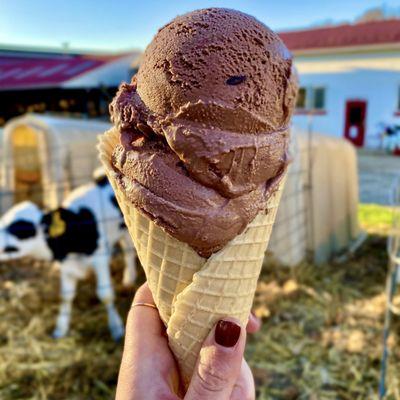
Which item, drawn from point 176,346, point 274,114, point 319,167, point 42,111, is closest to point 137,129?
point 274,114

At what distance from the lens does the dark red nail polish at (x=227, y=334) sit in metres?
1.14

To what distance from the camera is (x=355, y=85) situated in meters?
12.4

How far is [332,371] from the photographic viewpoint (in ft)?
9.56

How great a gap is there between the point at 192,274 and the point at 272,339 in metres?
2.34

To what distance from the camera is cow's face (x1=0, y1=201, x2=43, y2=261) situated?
3236 millimetres

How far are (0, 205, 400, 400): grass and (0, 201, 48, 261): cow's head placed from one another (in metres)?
0.59

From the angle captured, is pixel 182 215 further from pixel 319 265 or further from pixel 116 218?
pixel 319 265

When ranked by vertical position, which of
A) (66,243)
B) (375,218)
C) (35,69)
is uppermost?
(35,69)

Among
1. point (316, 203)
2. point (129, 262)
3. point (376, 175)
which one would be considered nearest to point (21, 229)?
point (129, 262)

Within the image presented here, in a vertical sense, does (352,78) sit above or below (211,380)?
above

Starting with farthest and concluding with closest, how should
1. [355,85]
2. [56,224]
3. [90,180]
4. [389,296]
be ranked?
[355,85] < [90,180] < [56,224] < [389,296]

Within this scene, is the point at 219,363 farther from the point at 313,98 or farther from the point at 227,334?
the point at 313,98

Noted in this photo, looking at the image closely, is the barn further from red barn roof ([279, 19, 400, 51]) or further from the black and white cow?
the black and white cow

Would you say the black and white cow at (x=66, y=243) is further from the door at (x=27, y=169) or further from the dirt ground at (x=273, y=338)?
the door at (x=27, y=169)
